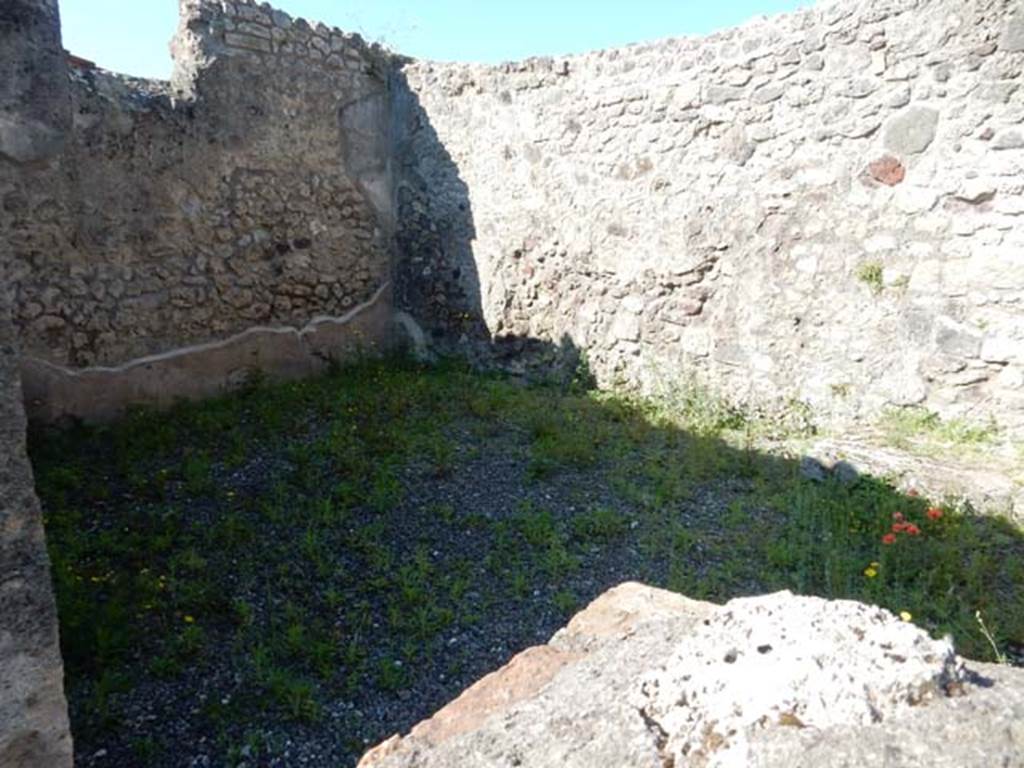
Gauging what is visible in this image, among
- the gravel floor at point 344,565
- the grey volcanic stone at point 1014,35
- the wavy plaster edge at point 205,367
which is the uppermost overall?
the grey volcanic stone at point 1014,35

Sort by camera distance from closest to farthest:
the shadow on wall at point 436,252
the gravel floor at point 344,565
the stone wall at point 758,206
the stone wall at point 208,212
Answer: the gravel floor at point 344,565
the stone wall at point 758,206
the stone wall at point 208,212
the shadow on wall at point 436,252

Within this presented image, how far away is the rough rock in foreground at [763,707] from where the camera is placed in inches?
28.4

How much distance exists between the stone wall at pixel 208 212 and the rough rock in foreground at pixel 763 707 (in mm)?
4089

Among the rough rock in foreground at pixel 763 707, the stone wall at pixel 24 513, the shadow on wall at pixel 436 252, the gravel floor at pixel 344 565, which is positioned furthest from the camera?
the shadow on wall at pixel 436 252

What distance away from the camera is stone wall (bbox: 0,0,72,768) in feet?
4.15

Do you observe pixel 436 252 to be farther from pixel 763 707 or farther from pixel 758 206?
pixel 763 707

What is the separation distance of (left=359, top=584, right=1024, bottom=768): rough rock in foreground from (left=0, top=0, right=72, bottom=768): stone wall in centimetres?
78

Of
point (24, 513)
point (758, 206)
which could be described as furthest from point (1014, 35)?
point (24, 513)

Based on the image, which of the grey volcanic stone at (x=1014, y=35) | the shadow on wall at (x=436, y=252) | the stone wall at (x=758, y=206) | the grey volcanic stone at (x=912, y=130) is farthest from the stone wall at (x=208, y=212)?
the grey volcanic stone at (x=1014, y=35)

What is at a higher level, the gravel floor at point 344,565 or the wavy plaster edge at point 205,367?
the wavy plaster edge at point 205,367

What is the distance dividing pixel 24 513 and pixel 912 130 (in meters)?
4.20

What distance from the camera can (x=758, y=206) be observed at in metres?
4.41

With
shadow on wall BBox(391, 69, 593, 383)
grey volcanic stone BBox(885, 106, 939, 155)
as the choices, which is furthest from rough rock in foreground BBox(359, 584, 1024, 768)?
shadow on wall BBox(391, 69, 593, 383)

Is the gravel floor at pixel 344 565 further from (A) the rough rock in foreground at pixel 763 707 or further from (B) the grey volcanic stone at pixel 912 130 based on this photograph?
(B) the grey volcanic stone at pixel 912 130
